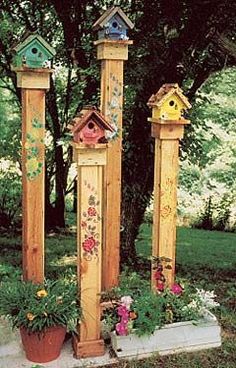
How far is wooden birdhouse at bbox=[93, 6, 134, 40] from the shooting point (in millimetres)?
3828

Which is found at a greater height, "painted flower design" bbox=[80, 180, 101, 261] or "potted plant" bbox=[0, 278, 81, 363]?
"painted flower design" bbox=[80, 180, 101, 261]

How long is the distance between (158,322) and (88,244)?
26.9 inches

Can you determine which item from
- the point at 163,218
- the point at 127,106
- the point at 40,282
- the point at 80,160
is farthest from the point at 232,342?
the point at 127,106

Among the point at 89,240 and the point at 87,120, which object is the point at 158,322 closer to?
the point at 89,240

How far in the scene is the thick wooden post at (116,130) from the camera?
3.91m

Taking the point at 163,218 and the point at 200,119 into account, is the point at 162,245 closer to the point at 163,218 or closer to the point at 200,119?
the point at 163,218

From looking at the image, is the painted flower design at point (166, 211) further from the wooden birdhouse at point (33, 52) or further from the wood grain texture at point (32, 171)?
the wooden birdhouse at point (33, 52)

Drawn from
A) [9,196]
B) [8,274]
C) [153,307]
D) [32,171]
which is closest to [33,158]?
[32,171]

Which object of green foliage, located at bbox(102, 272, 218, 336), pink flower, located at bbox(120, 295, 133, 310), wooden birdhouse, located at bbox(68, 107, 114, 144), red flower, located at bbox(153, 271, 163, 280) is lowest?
green foliage, located at bbox(102, 272, 218, 336)

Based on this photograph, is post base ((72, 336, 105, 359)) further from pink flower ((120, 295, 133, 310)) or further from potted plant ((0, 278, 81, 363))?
pink flower ((120, 295, 133, 310))

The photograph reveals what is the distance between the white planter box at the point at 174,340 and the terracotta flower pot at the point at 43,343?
370mm

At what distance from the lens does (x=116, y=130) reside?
13.0ft

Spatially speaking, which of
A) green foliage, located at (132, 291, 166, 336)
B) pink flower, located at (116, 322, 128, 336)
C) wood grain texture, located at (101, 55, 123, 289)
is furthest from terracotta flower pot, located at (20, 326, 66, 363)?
wood grain texture, located at (101, 55, 123, 289)

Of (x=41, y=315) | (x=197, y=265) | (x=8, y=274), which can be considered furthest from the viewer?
(x=197, y=265)
